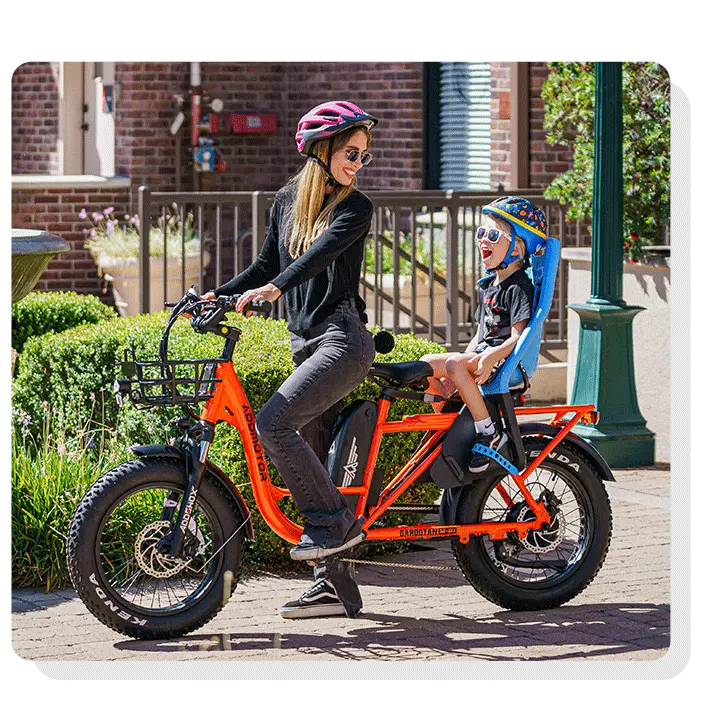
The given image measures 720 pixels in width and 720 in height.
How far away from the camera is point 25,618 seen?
564cm

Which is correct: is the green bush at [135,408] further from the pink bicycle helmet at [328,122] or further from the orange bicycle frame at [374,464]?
the pink bicycle helmet at [328,122]

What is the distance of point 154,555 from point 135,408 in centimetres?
163

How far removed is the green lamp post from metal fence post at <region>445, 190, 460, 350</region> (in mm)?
2262

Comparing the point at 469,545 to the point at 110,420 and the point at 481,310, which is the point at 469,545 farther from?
the point at 110,420

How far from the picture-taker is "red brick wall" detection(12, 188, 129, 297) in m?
14.2

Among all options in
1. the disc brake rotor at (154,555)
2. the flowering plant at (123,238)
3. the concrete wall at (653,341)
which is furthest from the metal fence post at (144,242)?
the disc brake rotor at (154,555)

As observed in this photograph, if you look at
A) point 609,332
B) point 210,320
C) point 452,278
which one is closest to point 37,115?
point 452,278

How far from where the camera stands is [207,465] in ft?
17.2

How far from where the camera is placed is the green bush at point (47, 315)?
10.2 m

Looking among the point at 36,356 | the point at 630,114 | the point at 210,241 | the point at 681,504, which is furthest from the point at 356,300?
the point at 210,241

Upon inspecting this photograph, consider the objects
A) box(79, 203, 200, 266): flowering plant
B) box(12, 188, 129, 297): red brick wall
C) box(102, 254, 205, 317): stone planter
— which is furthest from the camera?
box(12, 188, 129, 297): red brick wall

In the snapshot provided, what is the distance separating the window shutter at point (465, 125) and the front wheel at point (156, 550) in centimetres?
818

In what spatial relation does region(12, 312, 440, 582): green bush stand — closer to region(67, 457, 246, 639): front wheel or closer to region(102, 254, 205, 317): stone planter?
region(67, 457, 246, 639): front wheel

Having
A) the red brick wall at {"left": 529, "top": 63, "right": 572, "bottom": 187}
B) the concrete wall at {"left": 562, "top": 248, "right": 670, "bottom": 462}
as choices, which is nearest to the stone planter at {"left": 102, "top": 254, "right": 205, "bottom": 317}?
the red brick wall at {"left": 529, "top": 63, "right": 572, "bottom": 187}
